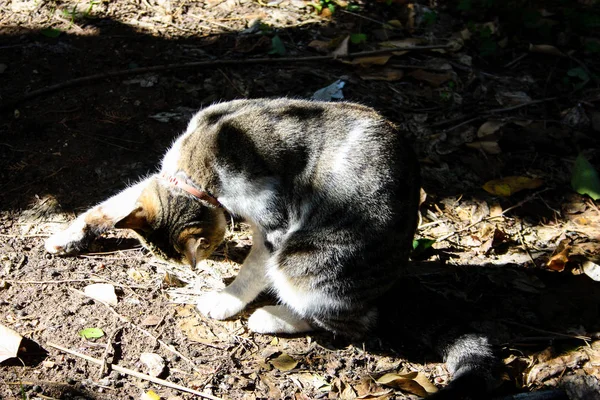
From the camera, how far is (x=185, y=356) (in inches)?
135

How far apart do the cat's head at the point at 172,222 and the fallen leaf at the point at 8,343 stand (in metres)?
0.83

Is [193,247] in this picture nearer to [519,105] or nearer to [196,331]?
[196,331]

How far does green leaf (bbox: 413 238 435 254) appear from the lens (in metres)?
4.17

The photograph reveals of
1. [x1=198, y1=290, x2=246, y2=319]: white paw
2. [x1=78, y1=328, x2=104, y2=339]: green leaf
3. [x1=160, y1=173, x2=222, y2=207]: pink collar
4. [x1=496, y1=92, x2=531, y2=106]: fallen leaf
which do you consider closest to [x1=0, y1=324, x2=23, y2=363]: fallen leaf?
[x1=78, y1=328, x2=104, y2=339]: green leaf

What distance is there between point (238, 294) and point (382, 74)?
2622 mm

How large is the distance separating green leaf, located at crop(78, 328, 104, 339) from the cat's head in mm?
536

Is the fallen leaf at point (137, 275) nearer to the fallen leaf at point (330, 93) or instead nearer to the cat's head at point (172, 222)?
the cat's head at point (172, 222)

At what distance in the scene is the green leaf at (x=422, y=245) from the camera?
4168mm

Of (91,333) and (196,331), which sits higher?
(91,333)

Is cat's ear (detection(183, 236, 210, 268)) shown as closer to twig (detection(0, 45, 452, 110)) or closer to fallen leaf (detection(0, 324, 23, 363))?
fallen leaf (detection(0, 324, 23, 363))

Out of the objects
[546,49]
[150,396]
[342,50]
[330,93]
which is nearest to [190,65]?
[330,93]

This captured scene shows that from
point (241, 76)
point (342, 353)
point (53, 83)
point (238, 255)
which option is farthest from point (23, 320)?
point (241, 76)

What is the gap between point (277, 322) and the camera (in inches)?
144

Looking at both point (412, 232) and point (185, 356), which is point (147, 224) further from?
point (412, 232)
